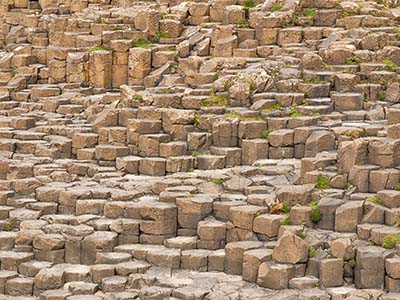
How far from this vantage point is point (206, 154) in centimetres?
3092

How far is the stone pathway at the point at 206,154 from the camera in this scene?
1053 inches

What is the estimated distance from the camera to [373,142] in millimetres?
28062

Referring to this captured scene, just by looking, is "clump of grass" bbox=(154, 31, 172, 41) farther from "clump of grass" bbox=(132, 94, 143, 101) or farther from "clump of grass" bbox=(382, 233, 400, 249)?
"clump of grass" bbox=(382, 233, 400, 249)

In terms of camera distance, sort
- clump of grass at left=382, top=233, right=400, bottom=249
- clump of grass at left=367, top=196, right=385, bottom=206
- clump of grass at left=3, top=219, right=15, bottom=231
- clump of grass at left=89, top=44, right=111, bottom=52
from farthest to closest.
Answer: clump of grass at left=89, top=44, right=111, bottom=52
clump of grass at left=3, top=219, right=15, bottom=231
clump of grass at left=367, top=196, right=385, bottom=206
clump of grass at left=382, top=233, right=400, bottom=249

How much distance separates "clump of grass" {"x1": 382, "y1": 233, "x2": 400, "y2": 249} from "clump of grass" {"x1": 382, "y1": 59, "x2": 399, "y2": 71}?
7.64 meters

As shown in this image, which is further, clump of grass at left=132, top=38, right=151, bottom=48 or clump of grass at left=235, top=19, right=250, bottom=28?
clump of grass at left=132, top=38, right=151, bottom=48

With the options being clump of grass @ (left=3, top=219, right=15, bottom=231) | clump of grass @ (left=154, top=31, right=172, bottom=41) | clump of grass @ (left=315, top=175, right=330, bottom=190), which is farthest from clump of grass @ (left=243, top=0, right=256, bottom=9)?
clump of grass @ (left=3, top=219, right=15, bottom=231)

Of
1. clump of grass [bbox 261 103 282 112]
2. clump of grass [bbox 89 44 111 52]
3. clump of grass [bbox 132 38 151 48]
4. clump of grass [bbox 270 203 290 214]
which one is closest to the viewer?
clump of grass [bbox 270 203 290 214]

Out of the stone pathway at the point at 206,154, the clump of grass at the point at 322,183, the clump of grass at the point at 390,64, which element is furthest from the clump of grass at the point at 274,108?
the clump of grass at the point at 322,183

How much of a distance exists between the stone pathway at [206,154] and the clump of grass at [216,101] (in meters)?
0.04

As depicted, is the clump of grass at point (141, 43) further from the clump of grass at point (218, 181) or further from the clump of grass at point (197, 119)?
the clump of grass at point (218, 181)

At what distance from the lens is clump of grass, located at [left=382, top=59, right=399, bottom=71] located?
3275 cm

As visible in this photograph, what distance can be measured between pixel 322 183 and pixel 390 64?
235 inches

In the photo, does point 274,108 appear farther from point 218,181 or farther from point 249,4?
point 249,4
